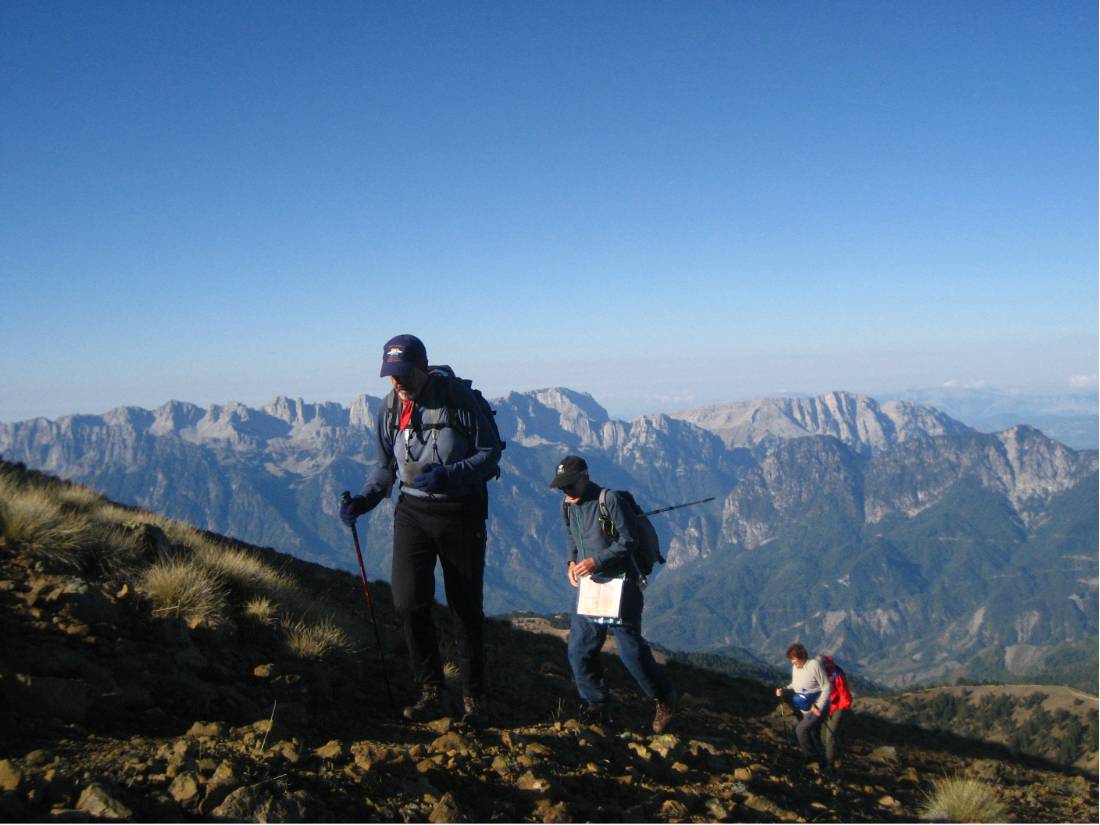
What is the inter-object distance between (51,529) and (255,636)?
2572 millimetres

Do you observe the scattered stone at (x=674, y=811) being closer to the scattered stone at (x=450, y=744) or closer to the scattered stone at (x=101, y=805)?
the scattered stone at (x=450, y=744)

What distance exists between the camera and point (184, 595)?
742 cm

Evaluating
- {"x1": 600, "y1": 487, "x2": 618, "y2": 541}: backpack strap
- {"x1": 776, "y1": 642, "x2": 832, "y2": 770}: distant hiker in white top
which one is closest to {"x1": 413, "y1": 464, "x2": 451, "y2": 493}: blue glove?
{"x1": 600, "y1": 487, "x2": 618, "y2": 541}: backpack strap

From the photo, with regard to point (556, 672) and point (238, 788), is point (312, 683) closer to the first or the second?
point (238, 788)

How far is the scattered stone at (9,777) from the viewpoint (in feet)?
12.1

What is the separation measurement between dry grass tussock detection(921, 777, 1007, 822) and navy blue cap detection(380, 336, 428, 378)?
623cm

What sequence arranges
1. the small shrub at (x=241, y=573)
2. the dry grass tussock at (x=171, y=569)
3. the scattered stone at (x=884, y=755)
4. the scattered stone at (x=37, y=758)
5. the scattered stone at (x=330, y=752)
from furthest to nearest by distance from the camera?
the scattered stone at (x=884, y=755) → the small shrub at (x=241, y=573) → the dry grass tussock at (x=171, y=569) → the scattered stone at (x=330, y=752) → the scattered stone at (x=37, y=758)

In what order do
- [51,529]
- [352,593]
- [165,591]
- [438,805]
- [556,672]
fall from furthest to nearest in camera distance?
[352,593] → [556,672] → [51,529] → [165,591] → [438,805]

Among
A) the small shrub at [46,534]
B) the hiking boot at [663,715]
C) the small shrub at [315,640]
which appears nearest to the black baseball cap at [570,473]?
the hiking boot at [663,715]

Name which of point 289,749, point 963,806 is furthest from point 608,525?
point 963,806

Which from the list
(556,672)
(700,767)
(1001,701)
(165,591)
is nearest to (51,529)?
(165,591)

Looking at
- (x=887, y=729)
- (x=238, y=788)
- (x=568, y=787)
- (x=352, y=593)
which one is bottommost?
(x=887, y=729)

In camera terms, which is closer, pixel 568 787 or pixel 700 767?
pixel 568 787

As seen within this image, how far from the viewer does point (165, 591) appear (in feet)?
24.2
